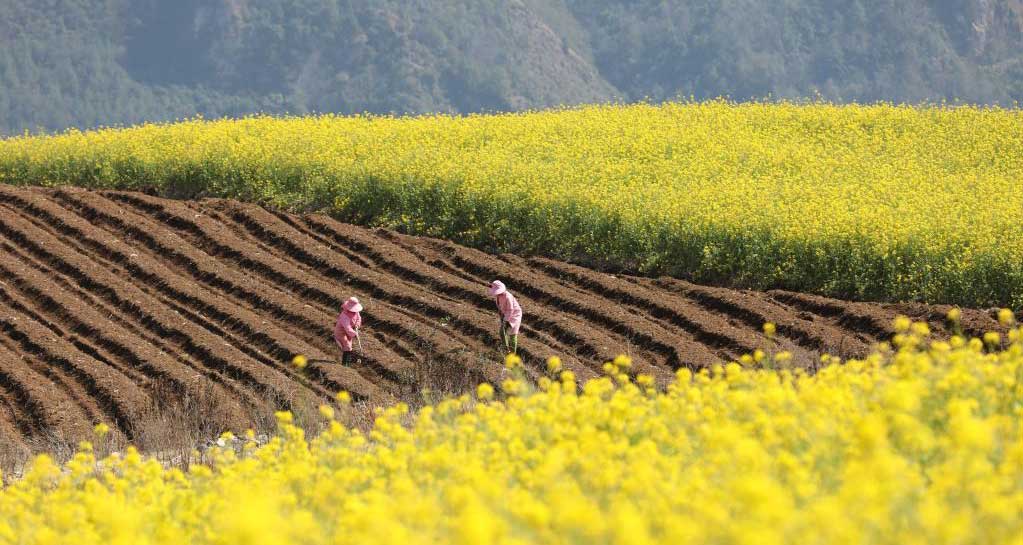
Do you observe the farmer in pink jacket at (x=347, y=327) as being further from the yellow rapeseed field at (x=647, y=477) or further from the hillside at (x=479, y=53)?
the hillside at (x=479, y=53)

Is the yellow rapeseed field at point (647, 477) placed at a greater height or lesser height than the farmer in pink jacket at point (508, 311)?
greater

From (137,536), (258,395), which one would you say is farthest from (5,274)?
(137,536)

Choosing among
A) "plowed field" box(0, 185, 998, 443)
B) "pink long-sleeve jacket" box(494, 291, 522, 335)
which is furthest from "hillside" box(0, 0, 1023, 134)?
"pink long-sleeve jacket" box(494, 291, 522, 335)

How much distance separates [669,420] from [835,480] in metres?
1.68

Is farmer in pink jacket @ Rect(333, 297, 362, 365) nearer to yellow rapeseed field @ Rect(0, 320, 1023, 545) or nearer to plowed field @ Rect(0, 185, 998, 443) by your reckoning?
plowed field @ Rect(0, 185, 998, 443)

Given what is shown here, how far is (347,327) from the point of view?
Answer: 15.9 meters

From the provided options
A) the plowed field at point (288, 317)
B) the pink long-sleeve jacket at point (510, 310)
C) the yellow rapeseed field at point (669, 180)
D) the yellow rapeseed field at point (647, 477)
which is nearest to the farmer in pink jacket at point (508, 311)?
the pink long-sleeve jacket at point (510, 310)

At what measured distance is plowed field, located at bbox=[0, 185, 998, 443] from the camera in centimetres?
1509

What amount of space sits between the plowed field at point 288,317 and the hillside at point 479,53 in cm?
7206

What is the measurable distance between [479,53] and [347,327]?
84.4 m

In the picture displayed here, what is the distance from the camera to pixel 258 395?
14.8 metres

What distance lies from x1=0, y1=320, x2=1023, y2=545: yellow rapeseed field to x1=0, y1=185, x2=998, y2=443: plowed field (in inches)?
213

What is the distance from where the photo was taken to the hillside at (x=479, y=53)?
94.9 metres

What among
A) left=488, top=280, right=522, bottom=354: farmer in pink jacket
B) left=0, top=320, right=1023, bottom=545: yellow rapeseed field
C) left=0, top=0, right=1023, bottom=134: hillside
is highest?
left=0, top=320, right=1023, bottom=545: yellow rapeseed field
